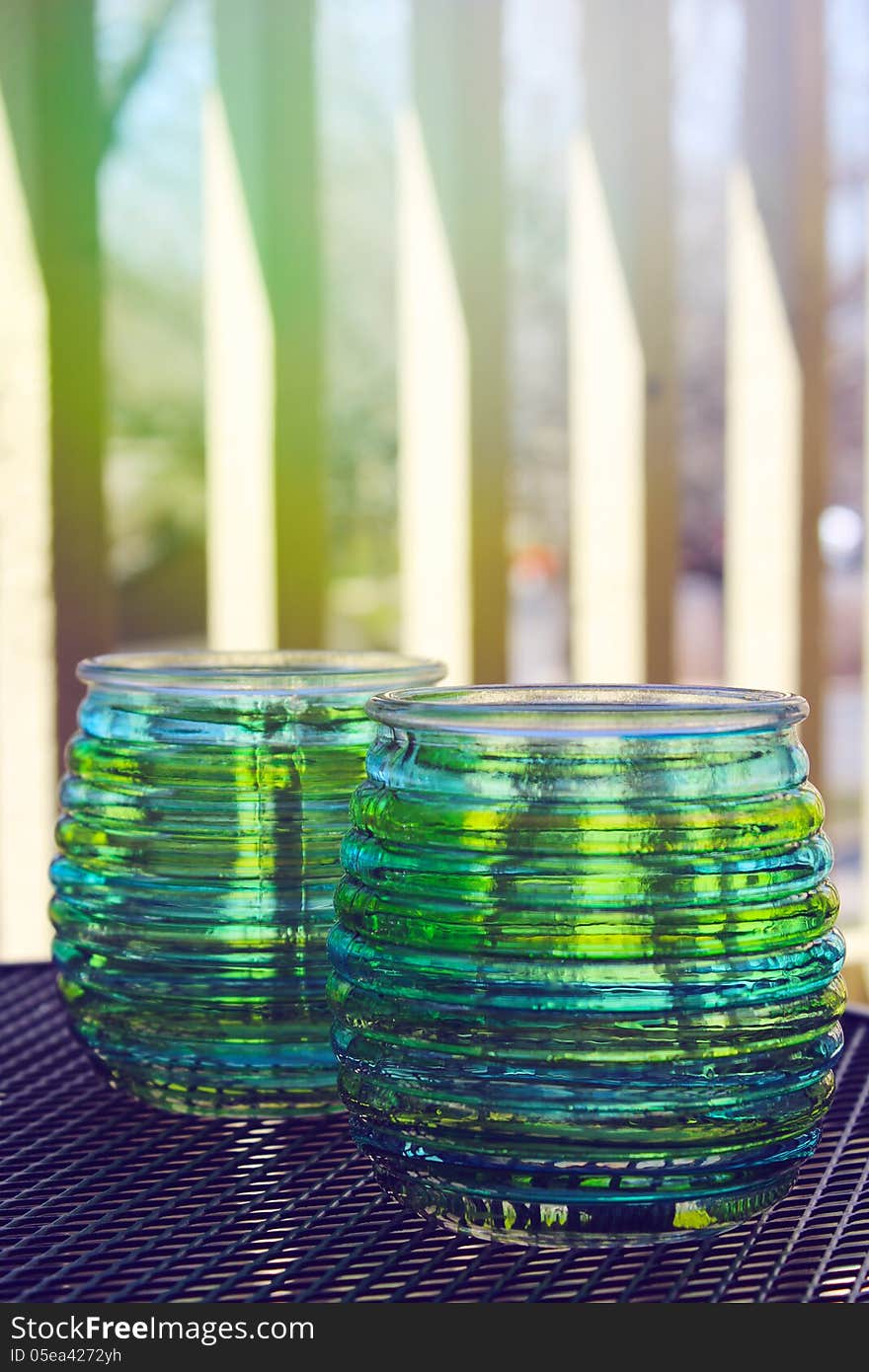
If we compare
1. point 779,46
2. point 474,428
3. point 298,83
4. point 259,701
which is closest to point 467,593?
point 474,428

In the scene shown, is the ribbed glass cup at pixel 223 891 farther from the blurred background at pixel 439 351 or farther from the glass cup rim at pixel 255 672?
the blurred background at pixel 439 351

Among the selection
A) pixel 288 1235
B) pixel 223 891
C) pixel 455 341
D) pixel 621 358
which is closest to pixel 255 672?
pixel 223 891

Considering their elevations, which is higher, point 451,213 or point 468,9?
point 468,9

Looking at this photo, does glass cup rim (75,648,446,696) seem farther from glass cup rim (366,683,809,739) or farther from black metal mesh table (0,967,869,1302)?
black metal mesh table (0,967,869,1302)

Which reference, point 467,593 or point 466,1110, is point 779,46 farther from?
point 466,1110

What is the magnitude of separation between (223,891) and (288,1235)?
0.14 metres

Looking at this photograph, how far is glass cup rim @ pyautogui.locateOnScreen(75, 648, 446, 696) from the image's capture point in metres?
0.59

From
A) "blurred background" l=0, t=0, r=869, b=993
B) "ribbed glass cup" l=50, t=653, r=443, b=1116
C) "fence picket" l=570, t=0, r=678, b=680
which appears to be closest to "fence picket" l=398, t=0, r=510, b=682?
"blurred background" l=0, t=0, r=869, b=993

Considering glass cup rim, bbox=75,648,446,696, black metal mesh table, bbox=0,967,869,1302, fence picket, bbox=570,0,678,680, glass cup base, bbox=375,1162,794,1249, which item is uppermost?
fence picket, bbox=570,0,678,680

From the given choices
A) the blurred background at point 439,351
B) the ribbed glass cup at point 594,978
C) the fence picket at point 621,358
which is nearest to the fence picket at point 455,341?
the blurred background at point 439,351

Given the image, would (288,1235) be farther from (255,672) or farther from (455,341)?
(455,341)

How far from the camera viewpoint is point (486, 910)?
451mm

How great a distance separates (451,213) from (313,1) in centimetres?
25

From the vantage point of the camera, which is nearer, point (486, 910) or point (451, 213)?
point (486, 910)
